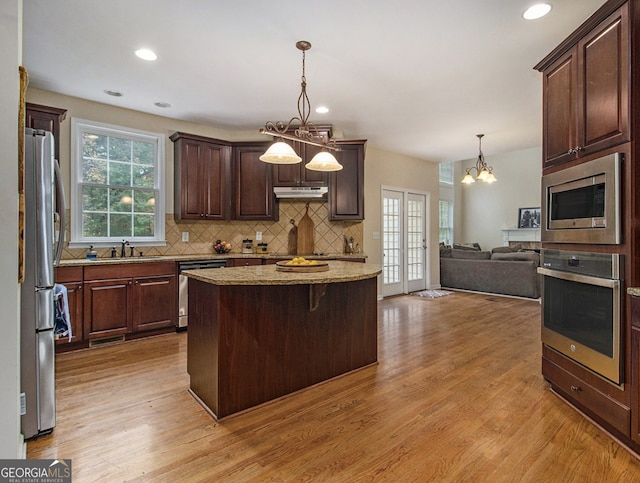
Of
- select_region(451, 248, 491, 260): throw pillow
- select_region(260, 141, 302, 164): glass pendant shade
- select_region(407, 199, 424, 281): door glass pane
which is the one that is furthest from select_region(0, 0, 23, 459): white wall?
select_region(451, 248, 491, 260): throw pillow

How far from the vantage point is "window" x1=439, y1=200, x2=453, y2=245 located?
9.79 m

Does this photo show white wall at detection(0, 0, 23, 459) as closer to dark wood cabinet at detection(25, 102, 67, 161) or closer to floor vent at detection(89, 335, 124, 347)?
dark wood cabinet at detection(25, 102, 67, 161)

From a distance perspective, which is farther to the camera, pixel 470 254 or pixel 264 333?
pixel 470 254

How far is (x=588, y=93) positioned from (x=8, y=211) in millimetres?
3049

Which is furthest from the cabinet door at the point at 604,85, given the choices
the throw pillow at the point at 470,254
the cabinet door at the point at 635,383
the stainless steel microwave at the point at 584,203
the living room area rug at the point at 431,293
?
the throw pillow at the point at 470,254

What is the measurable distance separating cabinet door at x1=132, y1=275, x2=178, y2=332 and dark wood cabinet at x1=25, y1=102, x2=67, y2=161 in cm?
151

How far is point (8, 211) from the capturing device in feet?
4.37

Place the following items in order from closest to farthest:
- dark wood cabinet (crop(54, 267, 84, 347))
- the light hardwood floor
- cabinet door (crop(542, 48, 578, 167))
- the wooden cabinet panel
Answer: the light hardwood floor → the wooden cabinet panel → cabinet door (crop(542, 48, 578, 167)) → dark wood cabinet (crop(54, 267, 84, 347))

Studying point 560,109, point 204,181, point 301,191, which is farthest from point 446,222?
point 560,109

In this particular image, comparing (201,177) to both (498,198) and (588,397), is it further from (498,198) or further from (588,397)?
(498,198)

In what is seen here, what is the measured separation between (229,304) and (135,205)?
286cm

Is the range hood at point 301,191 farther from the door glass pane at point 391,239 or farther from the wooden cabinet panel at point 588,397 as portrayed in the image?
the wooden cabinet panel at point 588,397

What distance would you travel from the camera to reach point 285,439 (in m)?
1.94

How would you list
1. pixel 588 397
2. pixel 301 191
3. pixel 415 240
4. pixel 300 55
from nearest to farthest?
pixel 588 397
pixel 300 55
pixel 301 191
pixel 415 240
